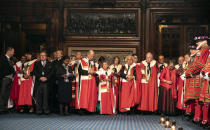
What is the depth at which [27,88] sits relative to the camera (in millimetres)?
8219

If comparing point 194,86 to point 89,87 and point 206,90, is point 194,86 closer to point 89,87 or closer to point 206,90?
point 206,90

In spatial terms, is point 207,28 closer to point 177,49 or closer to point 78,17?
point 177,49

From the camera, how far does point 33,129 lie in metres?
5.20

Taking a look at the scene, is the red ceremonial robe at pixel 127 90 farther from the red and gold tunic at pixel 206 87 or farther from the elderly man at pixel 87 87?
the red and gold tunic at pixel 206 87

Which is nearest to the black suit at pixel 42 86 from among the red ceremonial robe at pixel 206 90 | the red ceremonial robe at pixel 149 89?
the red ceremonial robe at pixel 149 89

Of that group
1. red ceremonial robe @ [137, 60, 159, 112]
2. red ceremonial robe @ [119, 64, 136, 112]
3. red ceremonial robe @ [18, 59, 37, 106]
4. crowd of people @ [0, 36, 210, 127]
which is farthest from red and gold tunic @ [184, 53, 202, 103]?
red ceremonial robe @ [18, 59, 37, 106]

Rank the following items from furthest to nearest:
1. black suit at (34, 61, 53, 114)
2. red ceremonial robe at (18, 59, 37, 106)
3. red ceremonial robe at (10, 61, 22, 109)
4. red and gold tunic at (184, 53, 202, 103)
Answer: red ceremonial robe at (10, 61, 22, 109), red ceremonial robe at (18, 59, 37, 106), black suit at (34, 61, 53, 114), red and gold tunic at (184, 53, 202, 103)

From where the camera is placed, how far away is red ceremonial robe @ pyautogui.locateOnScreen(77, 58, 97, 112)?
782 cm

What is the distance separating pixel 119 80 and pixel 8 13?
6359 millimetres

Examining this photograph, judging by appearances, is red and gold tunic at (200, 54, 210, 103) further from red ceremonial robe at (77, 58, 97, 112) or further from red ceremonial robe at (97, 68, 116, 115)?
red ceremonial robe at (77, 58, 97, 112)

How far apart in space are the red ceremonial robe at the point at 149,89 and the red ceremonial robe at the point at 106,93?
879mm

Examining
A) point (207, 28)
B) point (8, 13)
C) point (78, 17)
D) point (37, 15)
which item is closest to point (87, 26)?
point (78, 17)

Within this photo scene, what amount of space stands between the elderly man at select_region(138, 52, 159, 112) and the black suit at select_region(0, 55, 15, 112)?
4.06m

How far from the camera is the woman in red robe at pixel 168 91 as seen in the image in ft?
25.9
